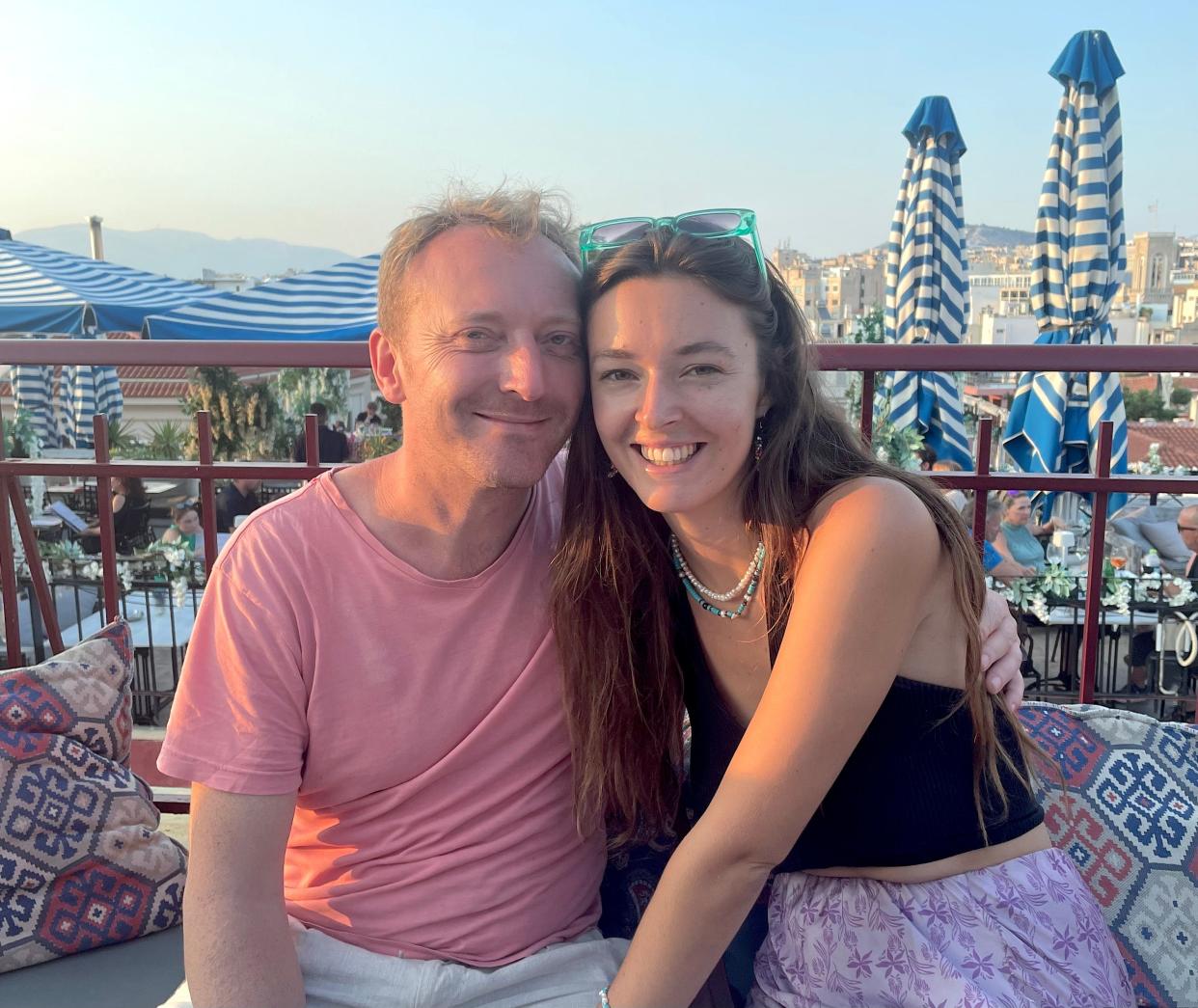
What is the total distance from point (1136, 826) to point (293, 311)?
1155 centimetres

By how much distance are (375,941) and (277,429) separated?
17880mm

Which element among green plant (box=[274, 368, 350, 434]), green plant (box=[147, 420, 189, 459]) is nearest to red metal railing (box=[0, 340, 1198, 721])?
green plant (box=[147, 420, 189, 459])

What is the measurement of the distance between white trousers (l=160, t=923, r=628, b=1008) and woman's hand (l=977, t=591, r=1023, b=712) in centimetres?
82

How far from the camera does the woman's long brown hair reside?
1533 millimetres

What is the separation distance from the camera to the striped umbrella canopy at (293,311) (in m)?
11.2

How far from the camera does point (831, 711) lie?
141cm

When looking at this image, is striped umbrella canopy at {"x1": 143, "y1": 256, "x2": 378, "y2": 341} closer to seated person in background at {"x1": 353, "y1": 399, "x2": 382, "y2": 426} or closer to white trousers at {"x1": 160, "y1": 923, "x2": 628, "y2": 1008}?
seated person in background at {"x1": 353, "y1": 399, "x2": 382, "y2": 426}

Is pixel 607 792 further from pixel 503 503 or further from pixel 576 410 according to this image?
pixel 576 410

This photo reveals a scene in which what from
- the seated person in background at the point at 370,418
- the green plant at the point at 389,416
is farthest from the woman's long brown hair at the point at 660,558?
the green plant at the point at 389,416

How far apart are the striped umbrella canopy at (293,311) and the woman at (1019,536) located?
7.28 metres

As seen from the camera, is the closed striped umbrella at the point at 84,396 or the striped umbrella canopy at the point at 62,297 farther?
the closed striped umbrella at the point at 84,396

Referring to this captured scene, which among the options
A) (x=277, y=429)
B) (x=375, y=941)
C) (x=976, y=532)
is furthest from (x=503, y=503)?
(x=277, y=429)

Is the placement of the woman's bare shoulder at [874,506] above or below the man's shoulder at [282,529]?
above

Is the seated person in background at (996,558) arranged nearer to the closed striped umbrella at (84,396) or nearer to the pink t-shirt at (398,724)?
the pink t-shirt at (398,724)
